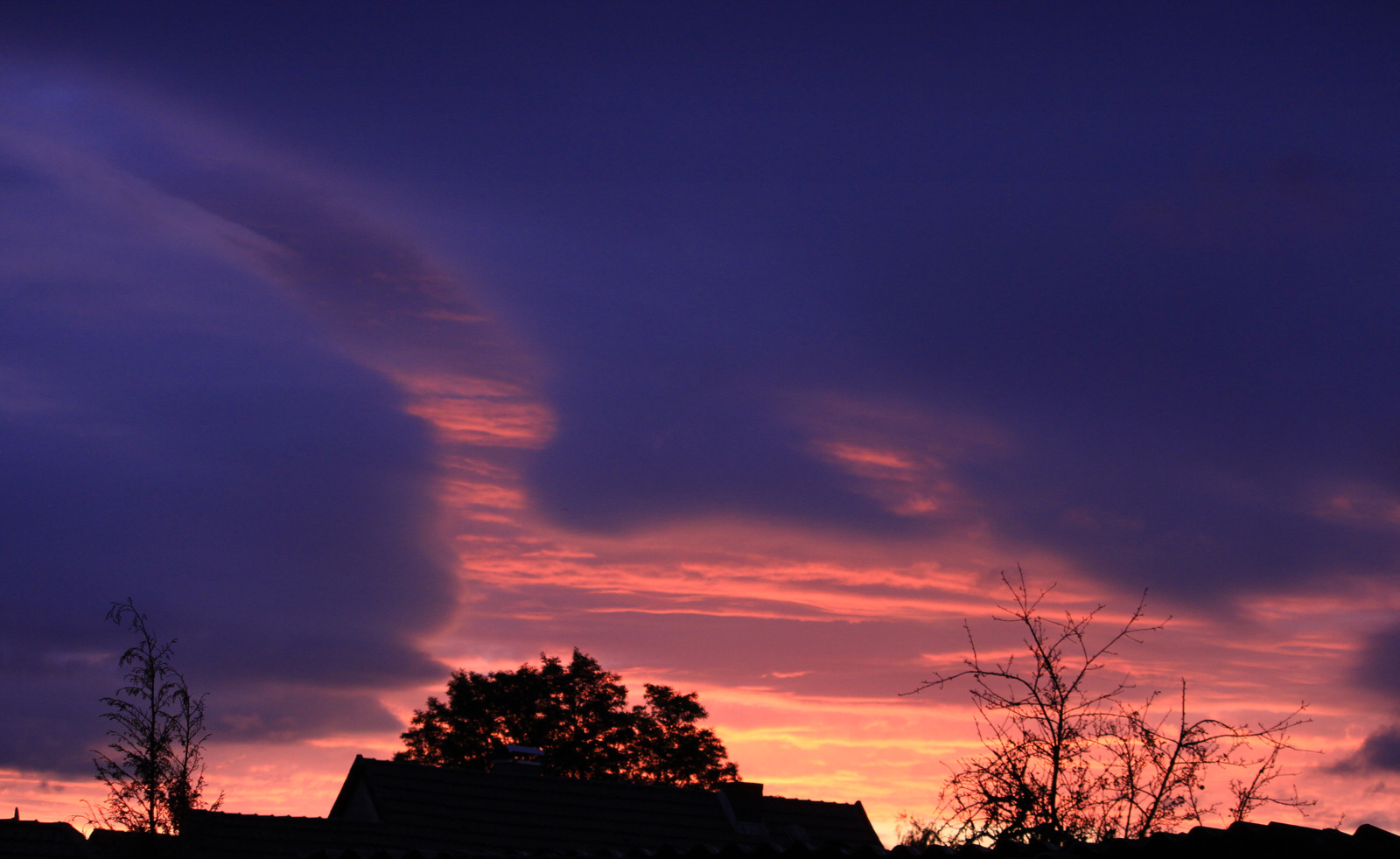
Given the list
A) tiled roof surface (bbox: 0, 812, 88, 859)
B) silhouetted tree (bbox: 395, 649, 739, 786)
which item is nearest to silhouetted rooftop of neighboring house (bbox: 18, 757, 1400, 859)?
tiled roof surface (bbox: 0, 812, 88, 859)

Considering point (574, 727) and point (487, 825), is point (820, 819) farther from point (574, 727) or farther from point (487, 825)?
point (574, 727)

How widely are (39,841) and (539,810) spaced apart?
399 inches

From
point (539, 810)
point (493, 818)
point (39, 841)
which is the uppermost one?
point (539, 810)

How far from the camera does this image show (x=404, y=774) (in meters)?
25.2

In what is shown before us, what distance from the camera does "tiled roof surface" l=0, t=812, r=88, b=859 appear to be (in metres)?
19.6

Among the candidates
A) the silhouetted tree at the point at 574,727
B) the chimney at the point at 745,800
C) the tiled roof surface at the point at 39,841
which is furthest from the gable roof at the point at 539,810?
the silhouetted tree at the point at 574,727

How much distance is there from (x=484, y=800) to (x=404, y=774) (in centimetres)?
193

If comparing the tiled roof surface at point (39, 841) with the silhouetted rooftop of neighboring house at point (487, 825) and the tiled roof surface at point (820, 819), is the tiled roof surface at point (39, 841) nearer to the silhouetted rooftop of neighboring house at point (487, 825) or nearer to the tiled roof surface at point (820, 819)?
the silhouetted rooftop of neighboring house at point (487, 825)

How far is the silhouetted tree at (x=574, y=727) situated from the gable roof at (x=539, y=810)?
21083 millimetres

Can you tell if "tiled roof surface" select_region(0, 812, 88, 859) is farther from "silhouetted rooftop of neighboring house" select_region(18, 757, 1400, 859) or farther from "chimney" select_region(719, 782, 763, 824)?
"chimney" select_region(719, 782, 763, 824)

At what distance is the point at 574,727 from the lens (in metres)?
50.7

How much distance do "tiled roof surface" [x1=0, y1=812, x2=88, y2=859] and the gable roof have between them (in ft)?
18.6

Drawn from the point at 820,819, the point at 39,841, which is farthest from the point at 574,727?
the point at 39,841

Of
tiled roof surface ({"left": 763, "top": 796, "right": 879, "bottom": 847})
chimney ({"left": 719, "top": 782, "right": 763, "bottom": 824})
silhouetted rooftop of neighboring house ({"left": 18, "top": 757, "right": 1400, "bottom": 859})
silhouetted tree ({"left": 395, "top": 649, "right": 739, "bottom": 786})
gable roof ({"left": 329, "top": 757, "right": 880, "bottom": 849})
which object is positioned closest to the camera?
silhouetted rooftop of neighboring house ({"left": 18, "top": 757, "right": 1400, "bottom": 859})
